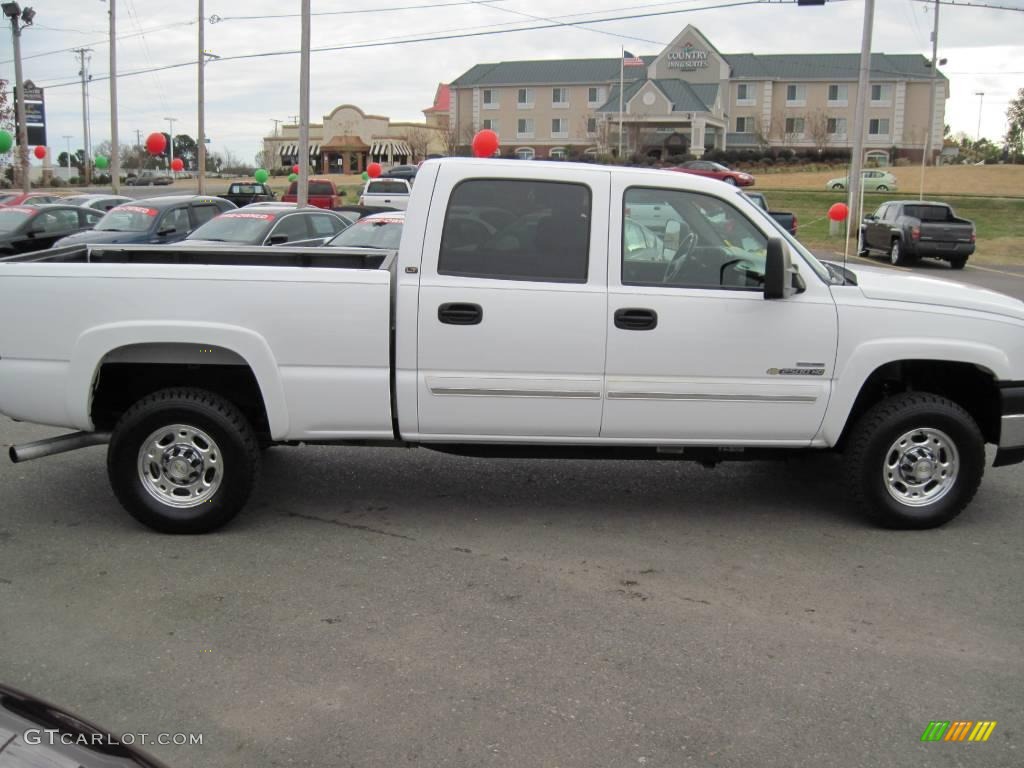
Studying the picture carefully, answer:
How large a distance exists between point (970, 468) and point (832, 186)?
53.9m

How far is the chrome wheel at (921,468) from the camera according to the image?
19.1ft

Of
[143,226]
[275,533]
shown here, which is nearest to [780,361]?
[275,533]

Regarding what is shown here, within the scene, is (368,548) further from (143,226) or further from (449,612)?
(143,226)

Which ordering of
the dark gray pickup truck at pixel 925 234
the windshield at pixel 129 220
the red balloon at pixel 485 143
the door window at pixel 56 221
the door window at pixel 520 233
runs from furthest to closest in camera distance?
the dark gray pickup truck at pixel 925 234, the red balloon at pixel 485 143, the door window at pixel 56 221, the windshield at pixel 129 220, the door window at pixel 520 233

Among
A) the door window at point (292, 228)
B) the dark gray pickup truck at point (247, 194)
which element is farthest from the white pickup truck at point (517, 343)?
the dark gray pickup truck at point (247, 194)

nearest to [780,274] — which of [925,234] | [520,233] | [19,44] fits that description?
[520,233]

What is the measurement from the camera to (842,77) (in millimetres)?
81000

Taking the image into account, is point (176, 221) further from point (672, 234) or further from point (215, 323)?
point (672, 234)

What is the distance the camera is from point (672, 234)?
18.6 feet

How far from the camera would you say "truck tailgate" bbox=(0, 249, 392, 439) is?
5422 millimetres

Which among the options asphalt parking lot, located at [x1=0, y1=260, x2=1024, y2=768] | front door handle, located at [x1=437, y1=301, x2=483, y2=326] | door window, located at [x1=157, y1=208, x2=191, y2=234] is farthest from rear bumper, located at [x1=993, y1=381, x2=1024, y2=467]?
door window, located at [x1=157, y1=208, x2=191, y2=234]

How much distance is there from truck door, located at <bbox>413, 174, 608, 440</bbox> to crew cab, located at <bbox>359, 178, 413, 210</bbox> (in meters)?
27.5

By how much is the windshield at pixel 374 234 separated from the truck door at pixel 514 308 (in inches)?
308

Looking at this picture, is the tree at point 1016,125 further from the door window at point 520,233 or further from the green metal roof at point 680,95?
the door window at point 520,233
